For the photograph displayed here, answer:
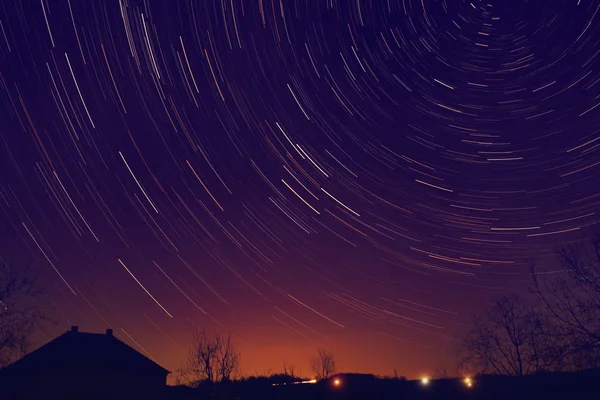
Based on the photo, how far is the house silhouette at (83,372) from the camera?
33375mm

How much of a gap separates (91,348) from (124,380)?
3.47 m

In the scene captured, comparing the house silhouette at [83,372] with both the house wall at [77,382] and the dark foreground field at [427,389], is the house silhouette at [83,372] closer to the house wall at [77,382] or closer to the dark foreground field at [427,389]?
the house wall at [77,382]

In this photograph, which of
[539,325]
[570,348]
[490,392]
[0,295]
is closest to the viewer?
[570,348]

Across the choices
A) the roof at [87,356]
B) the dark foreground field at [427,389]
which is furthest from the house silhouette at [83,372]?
the dark foreground field at [427,389]

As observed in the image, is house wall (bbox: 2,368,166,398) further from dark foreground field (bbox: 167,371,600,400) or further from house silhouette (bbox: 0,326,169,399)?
dark foreground field (bbox: 167,371,600,400)

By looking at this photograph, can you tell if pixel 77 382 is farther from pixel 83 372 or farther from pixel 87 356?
pixel 87 356

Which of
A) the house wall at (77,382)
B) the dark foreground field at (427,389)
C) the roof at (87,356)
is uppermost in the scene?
the roof at (87,356)

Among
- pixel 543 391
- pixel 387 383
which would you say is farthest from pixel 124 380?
pixel 543 391

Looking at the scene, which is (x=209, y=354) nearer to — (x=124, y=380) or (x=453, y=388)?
(x=124, y=380)

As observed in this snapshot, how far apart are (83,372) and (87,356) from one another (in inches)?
46.5

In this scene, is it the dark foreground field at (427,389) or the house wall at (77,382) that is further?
the house wall at (77,382)

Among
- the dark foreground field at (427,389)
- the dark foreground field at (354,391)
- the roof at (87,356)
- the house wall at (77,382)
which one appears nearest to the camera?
the dark foreground field at (427,389)

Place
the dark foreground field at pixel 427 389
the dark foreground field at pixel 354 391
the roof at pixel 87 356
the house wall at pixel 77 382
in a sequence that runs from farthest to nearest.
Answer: the roof at pixel 87 356
the house wall at pixel 77 382
the dark foreground field at pixel 354 391
the dark foreground field at pixel 427 389

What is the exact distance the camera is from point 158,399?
37.6 metres
